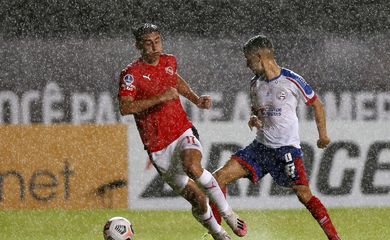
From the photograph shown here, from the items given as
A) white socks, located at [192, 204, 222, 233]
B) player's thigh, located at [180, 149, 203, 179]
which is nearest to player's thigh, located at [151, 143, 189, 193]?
player's thigh, located at [180, 149, 203, 179]

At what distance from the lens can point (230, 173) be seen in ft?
30.6

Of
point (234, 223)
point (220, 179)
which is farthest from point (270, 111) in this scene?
point (234, 223)

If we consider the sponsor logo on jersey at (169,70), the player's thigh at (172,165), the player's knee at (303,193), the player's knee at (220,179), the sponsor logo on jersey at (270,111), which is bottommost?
the player's knee at (303,193)

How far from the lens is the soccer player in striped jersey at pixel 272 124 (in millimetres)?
9180

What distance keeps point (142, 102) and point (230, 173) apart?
0.87m

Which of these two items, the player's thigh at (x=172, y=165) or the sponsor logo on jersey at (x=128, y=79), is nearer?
the sponsor logo on jersey at (x=128, y=79)

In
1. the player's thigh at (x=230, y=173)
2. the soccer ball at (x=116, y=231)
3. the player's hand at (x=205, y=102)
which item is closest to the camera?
the soccer ball at (x=116, y=231)

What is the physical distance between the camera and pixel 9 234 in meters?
11.0

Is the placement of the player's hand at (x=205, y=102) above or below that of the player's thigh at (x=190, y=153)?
above

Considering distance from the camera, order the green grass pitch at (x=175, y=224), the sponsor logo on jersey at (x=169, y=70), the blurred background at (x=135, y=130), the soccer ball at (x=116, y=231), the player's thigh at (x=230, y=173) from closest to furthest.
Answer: the soccer ball at (x=116, y=231) → the player's thigh at (x=230, y=173) → the sponsor logo on jersey at (x=169, y=70) → the green grass pitch at (x=175, y=224) → the blurred background at (x=135, y=130)

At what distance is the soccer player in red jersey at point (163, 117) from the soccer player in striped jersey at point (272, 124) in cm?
32

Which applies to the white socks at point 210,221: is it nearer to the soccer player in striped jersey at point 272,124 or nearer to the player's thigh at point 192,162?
the player's thigh at point 192,162

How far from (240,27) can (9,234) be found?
383 cm

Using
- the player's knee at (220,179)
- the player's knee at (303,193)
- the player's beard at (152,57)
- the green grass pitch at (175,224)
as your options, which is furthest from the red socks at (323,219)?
the player's beard at (152,57)
